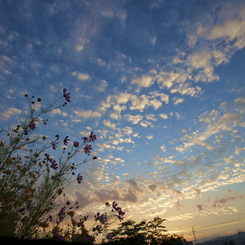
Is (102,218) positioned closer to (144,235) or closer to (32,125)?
(32,125)

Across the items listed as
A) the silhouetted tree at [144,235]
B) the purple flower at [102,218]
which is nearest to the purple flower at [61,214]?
the purple flower at [102,218]

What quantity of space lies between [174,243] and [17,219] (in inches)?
1106

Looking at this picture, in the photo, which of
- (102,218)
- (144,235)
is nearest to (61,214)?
(102,218)

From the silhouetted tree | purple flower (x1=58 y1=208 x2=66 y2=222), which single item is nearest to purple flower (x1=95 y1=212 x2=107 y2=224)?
purple flower (x1=58 y1=208 x2=66 y2=222)

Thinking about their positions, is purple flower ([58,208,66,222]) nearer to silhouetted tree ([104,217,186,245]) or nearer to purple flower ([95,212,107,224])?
purple flower ([95,212,107,224])

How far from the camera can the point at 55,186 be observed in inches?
138

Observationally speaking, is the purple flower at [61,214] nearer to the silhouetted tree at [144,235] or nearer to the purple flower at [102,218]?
the purple flower at [102,218]

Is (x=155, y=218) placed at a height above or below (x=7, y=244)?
above

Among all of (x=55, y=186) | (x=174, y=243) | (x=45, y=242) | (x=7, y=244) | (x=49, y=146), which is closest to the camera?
(x=7, y=244)

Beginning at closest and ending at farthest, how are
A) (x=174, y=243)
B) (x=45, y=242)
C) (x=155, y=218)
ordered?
(x=45, y=242)
(x=174, y=243)
(x=155, y=218)

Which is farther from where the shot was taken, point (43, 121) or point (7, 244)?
point (43, 121)

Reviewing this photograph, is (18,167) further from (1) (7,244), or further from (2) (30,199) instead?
(1) (7,244)

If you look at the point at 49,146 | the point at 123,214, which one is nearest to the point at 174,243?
the point at 123,214

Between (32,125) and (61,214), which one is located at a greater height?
(32,125)
